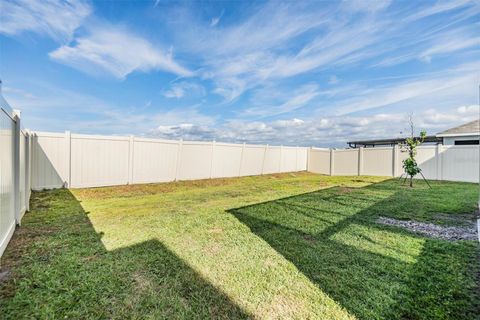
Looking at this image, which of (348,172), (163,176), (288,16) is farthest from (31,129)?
(348,172)

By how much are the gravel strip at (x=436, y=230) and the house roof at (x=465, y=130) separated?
1299 centimetres

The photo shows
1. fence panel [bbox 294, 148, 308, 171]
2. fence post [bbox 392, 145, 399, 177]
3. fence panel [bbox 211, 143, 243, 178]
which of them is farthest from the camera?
fence panel [bbox 294, 148, 308, 171]

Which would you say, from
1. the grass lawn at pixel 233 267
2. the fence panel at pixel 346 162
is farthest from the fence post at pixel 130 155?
the fence panel at pixel 346 162

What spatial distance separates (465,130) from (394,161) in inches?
180

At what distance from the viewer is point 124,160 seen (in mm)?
8789

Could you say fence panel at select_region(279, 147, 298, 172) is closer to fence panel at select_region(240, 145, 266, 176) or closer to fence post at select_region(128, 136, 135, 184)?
fence panel at select_region(240, 145, 266, 176)

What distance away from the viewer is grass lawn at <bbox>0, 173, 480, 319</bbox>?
1.97 meters

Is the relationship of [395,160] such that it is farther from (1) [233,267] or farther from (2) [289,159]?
(1) [233,267]

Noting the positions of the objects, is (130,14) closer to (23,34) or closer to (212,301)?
(23,34)

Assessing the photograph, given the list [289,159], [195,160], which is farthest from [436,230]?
[289,159]

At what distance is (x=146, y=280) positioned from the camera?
240 centimetres

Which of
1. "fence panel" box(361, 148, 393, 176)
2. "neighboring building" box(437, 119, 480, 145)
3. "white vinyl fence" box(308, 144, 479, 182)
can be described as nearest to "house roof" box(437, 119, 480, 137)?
"neighboring building" box(437, 119, 480, 145)

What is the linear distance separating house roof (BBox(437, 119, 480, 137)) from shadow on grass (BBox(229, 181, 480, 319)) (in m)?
12.1

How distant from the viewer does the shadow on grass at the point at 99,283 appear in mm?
1920
